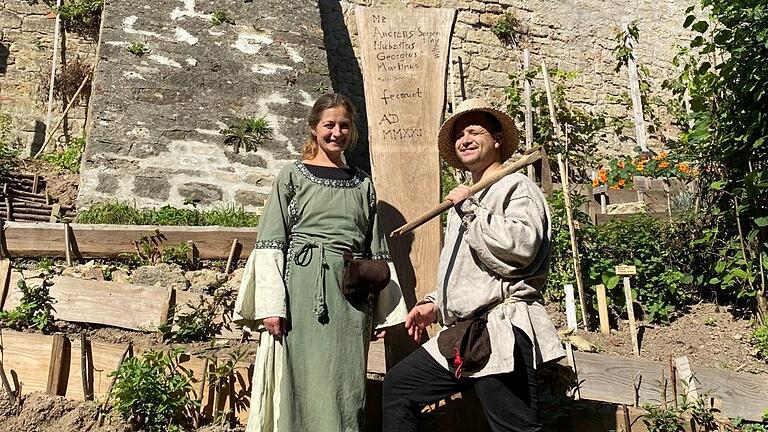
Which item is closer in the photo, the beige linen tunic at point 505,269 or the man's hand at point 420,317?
the beige linen tunic at point 505,269

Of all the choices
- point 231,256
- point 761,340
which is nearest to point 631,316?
point 761,340

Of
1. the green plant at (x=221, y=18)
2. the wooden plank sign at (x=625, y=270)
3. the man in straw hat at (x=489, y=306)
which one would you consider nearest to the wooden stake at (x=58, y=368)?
the man in straw hat at (x=489, y=306)

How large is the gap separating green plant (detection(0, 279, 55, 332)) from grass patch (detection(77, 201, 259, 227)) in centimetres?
109

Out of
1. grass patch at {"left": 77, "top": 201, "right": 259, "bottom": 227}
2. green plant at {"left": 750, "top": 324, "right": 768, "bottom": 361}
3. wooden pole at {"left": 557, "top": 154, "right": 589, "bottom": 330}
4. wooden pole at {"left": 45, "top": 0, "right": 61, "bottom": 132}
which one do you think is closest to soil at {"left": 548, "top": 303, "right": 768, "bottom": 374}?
green plant at {"left": 750, "top": 324, "right": 768, "bottom": 361}

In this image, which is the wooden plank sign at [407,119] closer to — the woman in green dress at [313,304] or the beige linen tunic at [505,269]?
the woman in green dress at [313,304]

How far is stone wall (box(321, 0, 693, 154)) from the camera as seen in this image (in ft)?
30.2

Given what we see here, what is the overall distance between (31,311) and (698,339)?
403 centimetres

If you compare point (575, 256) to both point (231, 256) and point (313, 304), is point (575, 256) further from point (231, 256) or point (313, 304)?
point (313, 304)

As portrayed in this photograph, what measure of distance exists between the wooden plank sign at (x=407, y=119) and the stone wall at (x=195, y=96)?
2441mm

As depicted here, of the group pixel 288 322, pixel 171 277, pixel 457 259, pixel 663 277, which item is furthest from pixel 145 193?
pixel 663 277

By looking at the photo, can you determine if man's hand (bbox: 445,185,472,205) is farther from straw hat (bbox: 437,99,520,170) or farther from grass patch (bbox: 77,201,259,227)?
grass patch (bbox: 77,201,259,227)

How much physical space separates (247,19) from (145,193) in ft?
8.26

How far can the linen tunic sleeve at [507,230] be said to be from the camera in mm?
2188

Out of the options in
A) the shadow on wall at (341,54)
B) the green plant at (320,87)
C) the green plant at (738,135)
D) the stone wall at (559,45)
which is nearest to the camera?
the green plant at (738,135)
